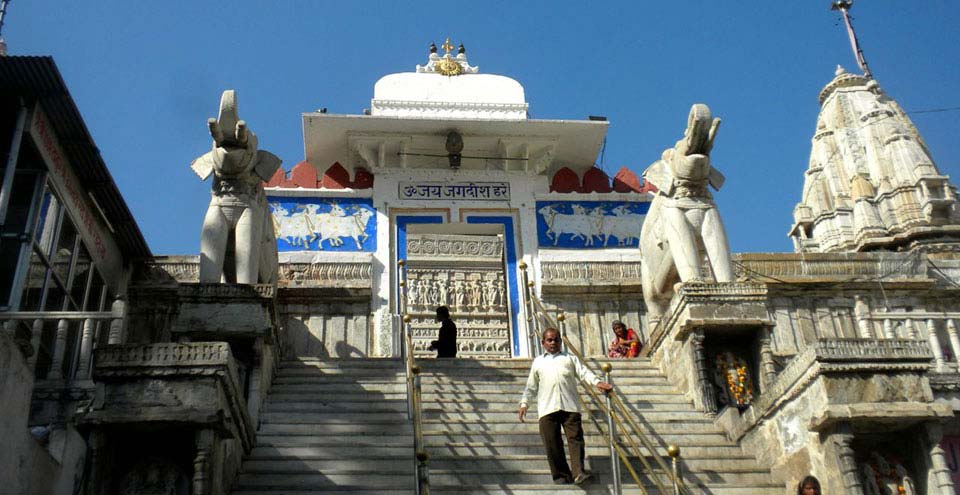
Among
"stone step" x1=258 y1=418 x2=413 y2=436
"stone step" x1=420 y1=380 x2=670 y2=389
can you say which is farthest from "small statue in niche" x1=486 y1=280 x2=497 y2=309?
"stone step" x1=258 y1=418 x2=413 y2=436

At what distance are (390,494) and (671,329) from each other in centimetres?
→ 450

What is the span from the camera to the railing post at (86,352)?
10.4 meters

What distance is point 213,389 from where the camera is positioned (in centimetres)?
812

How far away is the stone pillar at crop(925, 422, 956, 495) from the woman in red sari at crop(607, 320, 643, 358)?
546cm

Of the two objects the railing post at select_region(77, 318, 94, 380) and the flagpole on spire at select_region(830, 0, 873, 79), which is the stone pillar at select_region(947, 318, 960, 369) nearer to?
the railing post at select_region(77, 318, 94, 380)

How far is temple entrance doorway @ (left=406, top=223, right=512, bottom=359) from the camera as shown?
51.1 feet

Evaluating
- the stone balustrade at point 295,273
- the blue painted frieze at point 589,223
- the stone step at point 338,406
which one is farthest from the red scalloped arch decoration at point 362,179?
the stone step at point 338,406

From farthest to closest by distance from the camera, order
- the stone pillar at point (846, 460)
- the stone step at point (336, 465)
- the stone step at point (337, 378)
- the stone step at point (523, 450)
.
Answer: the stone step at point (337, 378), the stone step at point (523, 450), the stone step at point (336, 465), the stone pillar at point (846, 460)

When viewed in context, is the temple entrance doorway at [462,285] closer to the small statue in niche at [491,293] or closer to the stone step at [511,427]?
the small statue in niche at [491,293]

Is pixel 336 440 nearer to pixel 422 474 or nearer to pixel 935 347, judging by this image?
pixel 422 474

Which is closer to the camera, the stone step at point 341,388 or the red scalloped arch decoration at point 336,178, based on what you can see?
the stone step at point 341,388

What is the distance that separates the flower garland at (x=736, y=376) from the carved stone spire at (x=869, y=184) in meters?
13.4

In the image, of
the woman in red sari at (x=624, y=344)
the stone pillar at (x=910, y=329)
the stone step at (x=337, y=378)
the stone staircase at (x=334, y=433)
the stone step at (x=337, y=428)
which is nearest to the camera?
the stone staircase at (x=334, y=433)

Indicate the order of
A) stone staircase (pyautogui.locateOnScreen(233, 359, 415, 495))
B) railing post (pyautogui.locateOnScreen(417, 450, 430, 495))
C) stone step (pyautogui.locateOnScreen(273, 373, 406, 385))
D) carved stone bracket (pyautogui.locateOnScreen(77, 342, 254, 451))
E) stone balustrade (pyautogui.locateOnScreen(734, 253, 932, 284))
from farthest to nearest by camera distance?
stone balustrade (pyautogui.locateOnScreen(734, 253, 932, 284)), stone step (pyautogui.locateOnScreen(273, 373, 406, 385)), stone staircase (pyautogui.locateOnScreen(233, 359, 415, 495)), carved stone bracket (pyautogui.locateOnScreen(77, 342, 254, 451)), railing post (pyautogui.locateOnScreen(417, 450, 430, 495))
